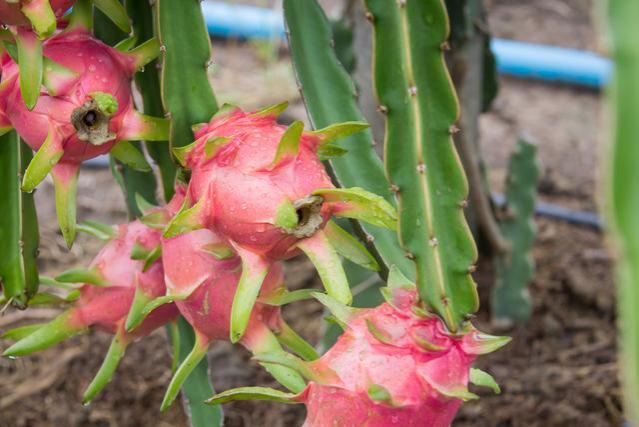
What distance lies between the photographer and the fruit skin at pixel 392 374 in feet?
2.25

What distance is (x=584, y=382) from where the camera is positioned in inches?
67.6

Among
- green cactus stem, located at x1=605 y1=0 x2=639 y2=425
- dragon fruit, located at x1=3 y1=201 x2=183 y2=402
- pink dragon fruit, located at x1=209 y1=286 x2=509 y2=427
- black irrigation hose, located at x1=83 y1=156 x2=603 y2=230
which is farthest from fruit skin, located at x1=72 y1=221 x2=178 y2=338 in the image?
black irrigation hose, located at x1=83 y1=156 x2=603 y2=230

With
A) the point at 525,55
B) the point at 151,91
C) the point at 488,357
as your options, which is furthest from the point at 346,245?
the point at 525,55

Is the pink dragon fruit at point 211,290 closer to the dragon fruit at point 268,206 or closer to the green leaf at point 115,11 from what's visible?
the dragon fruit at point 268,206

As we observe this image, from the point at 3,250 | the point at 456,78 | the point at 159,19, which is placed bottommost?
the point at 456,78

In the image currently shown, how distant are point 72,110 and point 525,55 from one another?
2.41 metres

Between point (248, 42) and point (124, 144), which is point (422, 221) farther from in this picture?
point (248, 42)

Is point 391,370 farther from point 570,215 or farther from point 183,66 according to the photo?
point 570,215

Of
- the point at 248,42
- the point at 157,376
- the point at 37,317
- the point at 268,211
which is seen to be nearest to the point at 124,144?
the point at 268,211

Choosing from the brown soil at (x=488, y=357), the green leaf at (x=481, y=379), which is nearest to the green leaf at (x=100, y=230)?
the green leaf at (x=481, y=379)

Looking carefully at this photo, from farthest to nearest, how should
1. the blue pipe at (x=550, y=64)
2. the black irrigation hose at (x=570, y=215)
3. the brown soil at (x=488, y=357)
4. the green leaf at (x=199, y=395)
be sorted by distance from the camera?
the blue pipe at (x=550, y=64) → the black irrigation hose at (x=570, y=215) → the brown soil at (x=488, y=357) → the green leaf at (x=199, y=395)

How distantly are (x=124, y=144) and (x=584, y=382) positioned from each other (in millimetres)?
1122

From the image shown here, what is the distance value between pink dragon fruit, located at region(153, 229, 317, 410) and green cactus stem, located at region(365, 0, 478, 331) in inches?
5.2

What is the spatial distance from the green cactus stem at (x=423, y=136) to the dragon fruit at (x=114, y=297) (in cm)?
25
